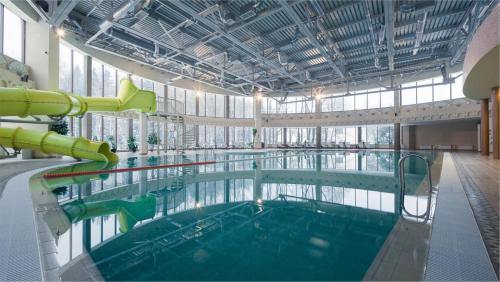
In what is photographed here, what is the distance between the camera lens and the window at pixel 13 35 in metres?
8.45

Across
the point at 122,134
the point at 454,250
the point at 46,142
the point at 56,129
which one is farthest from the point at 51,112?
the point at 122,134

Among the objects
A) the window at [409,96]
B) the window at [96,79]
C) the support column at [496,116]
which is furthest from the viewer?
the window at [409,96]

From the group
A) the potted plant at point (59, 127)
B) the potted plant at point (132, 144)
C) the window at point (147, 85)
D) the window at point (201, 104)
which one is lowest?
the potted plant at point (132, 144)

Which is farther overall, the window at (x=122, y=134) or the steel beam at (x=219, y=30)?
the window at (x=122, y=134)

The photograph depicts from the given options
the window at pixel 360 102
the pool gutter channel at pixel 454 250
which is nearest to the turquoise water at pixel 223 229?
the pool gutter channel at pixel 454 250

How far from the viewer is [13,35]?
341 inches

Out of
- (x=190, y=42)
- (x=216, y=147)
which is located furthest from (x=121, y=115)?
(x=216, y=147)

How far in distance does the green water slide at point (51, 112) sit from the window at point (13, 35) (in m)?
3.50

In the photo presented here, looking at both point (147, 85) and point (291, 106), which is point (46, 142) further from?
point (291, 106)

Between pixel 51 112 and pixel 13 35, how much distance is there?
5338mm

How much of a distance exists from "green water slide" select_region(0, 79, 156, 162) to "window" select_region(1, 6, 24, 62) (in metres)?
3.50

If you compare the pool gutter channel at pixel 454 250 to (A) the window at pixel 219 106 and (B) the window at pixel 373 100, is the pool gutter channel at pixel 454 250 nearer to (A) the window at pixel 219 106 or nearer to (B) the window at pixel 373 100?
(B) the window at pixel 373 100

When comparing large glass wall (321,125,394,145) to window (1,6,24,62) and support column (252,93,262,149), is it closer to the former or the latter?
support column (252,93,262,149)

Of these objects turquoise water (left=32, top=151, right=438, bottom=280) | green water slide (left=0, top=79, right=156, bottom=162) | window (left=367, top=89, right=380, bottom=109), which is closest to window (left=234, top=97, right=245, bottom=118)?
window (left=367, top=89, right=380, bottom=109)
